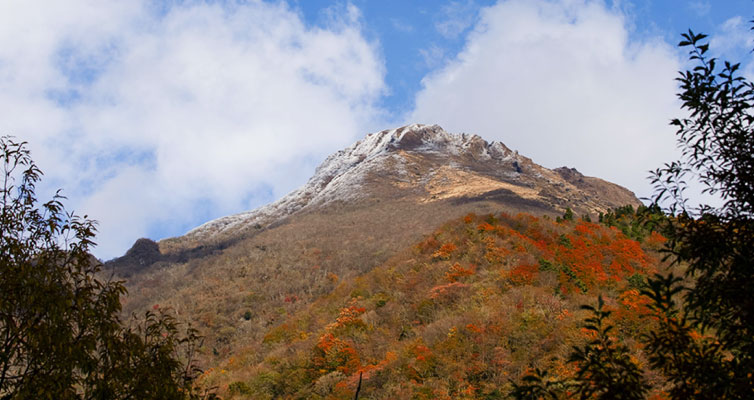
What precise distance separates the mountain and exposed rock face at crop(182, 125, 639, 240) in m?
0.45

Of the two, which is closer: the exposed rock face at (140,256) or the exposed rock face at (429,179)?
the exposed rock face at (140,256)

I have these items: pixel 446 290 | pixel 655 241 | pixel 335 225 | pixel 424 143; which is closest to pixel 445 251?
pixel 446 290

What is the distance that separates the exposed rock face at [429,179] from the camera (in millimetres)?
114625

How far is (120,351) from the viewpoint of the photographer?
8453 millimetres

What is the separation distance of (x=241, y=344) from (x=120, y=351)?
48910 mm

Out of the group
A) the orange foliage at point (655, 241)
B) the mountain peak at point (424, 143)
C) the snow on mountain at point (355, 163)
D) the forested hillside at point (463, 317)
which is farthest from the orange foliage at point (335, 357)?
the mountain peak at point (424, 143)

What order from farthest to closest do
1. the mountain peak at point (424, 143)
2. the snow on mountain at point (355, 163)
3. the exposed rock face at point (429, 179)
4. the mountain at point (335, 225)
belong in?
the mountain peak at point (424, 143), the snow on mountain at point (355, 163), the exposed rock face at point (429, 179), the mountain at point (335, 225)

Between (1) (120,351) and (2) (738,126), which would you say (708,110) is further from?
(1) (120,351)

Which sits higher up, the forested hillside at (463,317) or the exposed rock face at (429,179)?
the exposed rock face at (429,179)

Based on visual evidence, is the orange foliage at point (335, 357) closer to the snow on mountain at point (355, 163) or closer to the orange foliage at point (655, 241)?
the orange foliage at point (655, 241)

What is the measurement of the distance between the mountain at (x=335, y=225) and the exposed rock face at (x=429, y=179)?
0.45 m

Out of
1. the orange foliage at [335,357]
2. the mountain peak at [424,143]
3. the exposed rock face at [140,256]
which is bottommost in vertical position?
the orange foliage at [335,357]

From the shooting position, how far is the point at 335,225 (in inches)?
3920

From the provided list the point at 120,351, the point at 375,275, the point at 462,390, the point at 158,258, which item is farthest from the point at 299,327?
the point at 158,258
